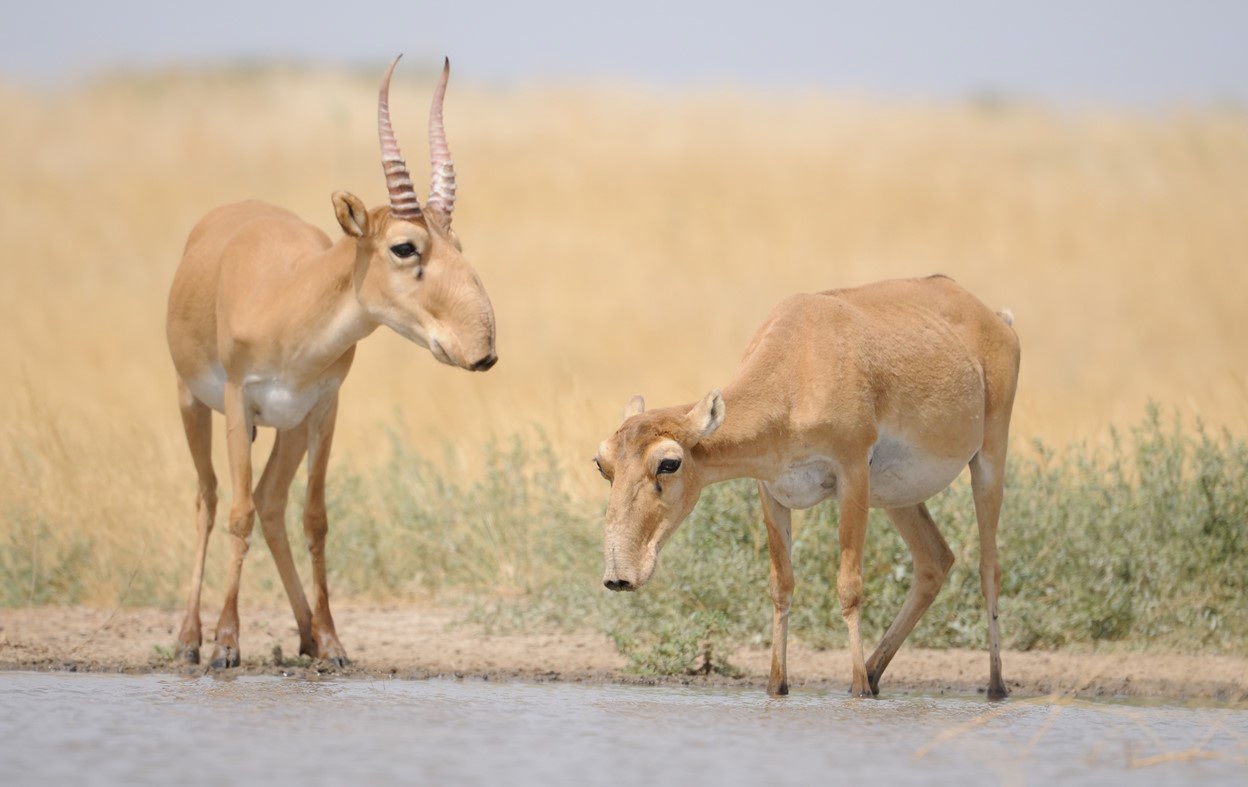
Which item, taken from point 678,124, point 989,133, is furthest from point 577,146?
point 989,133

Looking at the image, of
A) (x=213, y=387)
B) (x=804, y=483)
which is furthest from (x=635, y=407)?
(x=213, y=387)

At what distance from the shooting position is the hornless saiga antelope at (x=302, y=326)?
9039 millimetres

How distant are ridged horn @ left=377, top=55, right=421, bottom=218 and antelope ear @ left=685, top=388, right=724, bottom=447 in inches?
84.0

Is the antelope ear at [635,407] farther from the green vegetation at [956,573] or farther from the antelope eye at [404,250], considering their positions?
the green vegetation at [956,573]

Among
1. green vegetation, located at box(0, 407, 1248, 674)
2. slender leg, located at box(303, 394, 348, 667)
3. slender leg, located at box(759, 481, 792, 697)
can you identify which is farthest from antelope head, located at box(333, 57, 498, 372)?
green vegetation, located at box(0, 407, 1248, 674)

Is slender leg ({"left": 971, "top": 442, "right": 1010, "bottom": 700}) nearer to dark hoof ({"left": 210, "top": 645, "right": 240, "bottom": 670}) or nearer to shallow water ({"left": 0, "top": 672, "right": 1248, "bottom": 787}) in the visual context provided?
shallow water ({"left": 0, "top": 672, "right": 1248, "bottom": 787})

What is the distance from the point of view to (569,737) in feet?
23.8

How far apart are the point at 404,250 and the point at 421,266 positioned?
12cm

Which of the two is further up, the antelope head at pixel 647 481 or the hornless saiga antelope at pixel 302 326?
the hornless saiga antelope at pixel 302 326

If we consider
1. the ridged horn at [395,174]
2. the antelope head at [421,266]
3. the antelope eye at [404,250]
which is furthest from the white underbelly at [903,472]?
the ridged horn at [395,174]

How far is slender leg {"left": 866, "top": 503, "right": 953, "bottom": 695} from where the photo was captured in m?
8.98

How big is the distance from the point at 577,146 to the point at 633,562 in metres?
26.0

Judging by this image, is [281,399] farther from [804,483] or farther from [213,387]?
[804,483]

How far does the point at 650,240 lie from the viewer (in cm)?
2780
